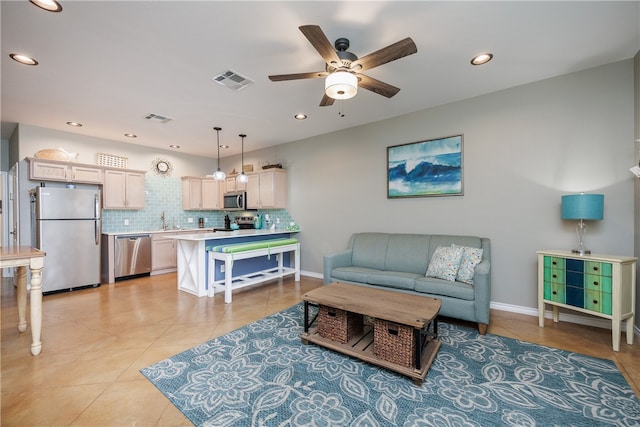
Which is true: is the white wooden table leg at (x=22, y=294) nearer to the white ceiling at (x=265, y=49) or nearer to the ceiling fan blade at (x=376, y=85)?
the white ceiling at (x=265, y=49)

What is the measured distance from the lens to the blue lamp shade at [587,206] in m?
2.58

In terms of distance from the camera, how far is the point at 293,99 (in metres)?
3.60

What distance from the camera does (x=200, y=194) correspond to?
6.54 metres

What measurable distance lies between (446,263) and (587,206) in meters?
1.40

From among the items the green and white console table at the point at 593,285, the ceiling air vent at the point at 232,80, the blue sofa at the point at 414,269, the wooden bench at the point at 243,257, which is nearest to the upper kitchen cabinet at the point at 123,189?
the wooden bench at the point at 243,257

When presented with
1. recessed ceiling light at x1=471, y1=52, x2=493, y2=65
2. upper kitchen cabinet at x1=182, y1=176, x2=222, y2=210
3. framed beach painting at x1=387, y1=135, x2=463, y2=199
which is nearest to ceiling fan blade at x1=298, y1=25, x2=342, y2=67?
recessed ceiling light at x1=471, y1=52, x2=493, y2=65

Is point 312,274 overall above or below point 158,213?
below

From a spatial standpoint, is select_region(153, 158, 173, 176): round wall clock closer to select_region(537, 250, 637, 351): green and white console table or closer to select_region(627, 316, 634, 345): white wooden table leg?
select_region(537, 250, 637, 351): green and white console table

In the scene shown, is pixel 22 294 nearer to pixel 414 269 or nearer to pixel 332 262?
pixel 332 262

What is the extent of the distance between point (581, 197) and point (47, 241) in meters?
6.96

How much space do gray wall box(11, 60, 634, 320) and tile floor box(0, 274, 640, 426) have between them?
0.86m

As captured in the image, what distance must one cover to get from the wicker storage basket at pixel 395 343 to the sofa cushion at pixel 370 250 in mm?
1790

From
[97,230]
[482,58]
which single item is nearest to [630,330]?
Result: [482,58]

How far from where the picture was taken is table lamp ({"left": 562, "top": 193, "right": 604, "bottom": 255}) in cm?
258
